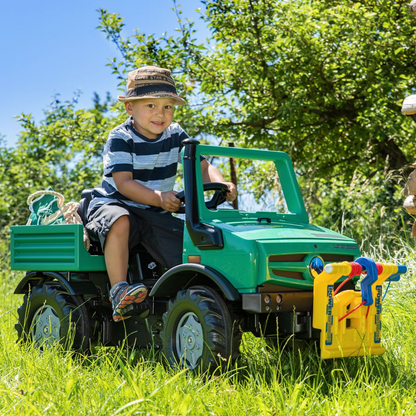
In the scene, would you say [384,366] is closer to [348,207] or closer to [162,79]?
[162,79]

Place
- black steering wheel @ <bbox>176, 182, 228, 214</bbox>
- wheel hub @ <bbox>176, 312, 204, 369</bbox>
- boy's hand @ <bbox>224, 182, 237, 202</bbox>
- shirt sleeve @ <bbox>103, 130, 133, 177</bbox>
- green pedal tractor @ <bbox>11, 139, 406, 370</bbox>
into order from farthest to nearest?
1. shirt sleeve @ <bbox>103, 130, 133, 177</bbox>
2. boy's hand @ <bbox>224, 182, 237, 202</bbox>
3. black steering wheel @ <bbox>176, 182, 228, 214</bbox>
4. wheel hub @ <bbox>176, 312, 204, 369</bbox>
5. green pedal tractor @ <bbox>11, 139, 406, 370</bbox>

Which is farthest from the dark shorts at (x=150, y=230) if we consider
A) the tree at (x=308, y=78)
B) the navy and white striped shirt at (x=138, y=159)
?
the tree at (x=308, y=78)

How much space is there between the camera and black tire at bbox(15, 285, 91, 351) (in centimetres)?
397

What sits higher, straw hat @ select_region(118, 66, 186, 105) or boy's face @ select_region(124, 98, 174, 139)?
straw hat @ select_region(118, 66, 186, 105)

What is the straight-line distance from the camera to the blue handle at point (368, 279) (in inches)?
119

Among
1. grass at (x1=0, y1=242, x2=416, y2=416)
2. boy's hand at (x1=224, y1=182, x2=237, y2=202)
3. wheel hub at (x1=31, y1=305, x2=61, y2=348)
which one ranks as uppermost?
boy's hand at (x1=224, y1=182, x2=237, y2=202)

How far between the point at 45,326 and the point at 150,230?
115cm

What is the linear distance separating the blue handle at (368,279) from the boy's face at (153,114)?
165cm

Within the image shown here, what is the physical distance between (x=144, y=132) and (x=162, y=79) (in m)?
0.37

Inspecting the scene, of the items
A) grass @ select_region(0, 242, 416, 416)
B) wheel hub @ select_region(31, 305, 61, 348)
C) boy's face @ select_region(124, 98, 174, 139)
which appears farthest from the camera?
wheel hub @ select_region(31, 305, 61, 348)

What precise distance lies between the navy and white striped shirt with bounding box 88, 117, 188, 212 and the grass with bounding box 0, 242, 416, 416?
1061 mm

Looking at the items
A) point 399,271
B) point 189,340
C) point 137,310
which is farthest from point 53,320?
point 399,271

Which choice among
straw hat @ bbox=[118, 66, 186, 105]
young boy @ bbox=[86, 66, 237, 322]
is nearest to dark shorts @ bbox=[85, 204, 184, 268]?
young boy @ bbox=[86, 66, 237, 322]

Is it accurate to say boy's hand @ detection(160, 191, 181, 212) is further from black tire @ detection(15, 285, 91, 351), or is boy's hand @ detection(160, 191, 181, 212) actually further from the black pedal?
black tire @ detection(15, 285, 91, 351)
